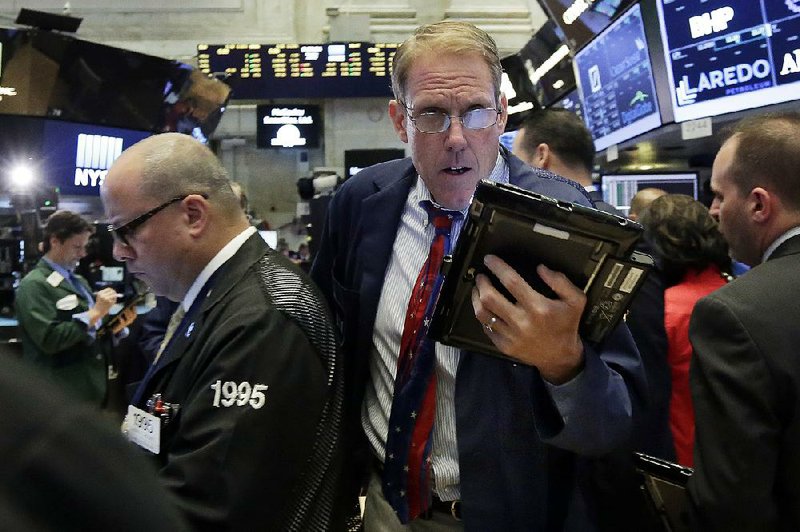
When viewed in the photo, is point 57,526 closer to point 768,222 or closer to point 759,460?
point 759,460

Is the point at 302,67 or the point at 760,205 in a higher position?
the point at 302,67

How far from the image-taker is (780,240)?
1767mm

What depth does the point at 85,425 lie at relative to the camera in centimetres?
43

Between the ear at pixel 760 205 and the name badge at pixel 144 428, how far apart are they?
146 centimetres

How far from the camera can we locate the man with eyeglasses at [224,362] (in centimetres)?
136

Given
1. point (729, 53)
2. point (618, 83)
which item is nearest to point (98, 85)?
point (618, 83)

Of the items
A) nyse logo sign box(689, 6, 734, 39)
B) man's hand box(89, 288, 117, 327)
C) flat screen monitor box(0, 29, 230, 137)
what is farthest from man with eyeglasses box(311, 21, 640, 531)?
flat screen monitor box(0, 29, 230, 137)

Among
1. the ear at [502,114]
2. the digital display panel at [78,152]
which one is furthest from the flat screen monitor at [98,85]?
the ear at [502,114]

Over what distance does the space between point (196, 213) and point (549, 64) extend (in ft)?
15.1

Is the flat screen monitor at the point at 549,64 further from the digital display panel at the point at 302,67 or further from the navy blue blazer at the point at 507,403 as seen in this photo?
the digital display panel at the point at 302,67

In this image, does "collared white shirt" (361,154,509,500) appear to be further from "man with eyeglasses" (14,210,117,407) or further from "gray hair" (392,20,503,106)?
"man with eyeglasses" (14,210,117,407)

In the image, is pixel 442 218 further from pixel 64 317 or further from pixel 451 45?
pixel 64 317

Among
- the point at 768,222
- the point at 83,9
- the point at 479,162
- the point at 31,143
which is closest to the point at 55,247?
the point at 31,143

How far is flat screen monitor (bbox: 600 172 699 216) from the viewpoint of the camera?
463 cm
